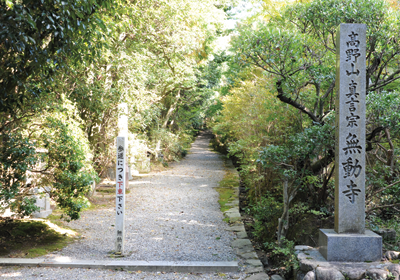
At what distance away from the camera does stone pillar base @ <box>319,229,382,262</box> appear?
12.6ft

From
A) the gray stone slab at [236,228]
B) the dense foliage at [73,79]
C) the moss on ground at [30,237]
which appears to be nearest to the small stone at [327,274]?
the gray stone slab at [236,228]

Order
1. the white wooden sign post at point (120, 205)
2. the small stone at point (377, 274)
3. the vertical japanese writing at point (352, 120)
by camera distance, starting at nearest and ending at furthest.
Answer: the small stone at point (377, 274)
the vertical japanese writing at point (352, 120)
the white wooden sign post at point (120, 205)

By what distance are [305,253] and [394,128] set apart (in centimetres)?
206

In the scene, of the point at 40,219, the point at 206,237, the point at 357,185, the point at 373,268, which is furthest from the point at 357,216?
the point at 40,219

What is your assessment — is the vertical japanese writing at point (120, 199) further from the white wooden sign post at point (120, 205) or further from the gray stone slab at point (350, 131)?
the gray stone slab at point (350, 131)

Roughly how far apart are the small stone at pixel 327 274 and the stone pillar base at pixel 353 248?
0.31 metres

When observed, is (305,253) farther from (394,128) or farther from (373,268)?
(394,128)

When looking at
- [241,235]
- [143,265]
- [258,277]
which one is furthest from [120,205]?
[241,235]

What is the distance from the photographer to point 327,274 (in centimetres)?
353

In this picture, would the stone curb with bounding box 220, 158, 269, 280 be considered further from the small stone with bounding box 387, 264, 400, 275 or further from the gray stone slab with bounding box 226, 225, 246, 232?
the small stone with bounding box 387, 264, 400, 275

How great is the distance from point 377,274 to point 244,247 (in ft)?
9.32

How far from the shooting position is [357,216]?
156 inches

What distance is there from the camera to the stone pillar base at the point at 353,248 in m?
3.83

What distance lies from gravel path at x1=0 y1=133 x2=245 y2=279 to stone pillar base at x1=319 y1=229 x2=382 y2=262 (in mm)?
1548
